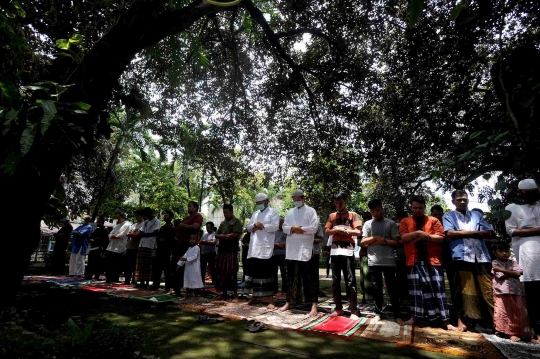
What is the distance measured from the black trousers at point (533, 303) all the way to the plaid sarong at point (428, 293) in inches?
34.9

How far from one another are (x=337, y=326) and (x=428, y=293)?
129 cm

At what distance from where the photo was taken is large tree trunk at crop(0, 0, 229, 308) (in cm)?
226

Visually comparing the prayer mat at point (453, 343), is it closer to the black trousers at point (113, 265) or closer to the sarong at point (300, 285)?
the sarong at point (300, 285)

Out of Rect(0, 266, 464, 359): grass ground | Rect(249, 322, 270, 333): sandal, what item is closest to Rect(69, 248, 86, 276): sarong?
Rect(0, 266, 464, 359): grass ground

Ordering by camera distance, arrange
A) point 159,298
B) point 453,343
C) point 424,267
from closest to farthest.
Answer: point 453,343, point 424,267, point 159,298

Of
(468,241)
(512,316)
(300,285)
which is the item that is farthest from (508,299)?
(300,285)

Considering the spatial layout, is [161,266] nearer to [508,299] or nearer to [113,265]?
[113,265]

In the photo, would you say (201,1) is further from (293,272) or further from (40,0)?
(293,272)

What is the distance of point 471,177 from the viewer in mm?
1147

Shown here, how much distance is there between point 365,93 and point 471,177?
7.34 m

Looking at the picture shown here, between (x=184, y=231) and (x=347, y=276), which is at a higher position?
(x=184, y=231)

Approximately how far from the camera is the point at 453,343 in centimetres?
350

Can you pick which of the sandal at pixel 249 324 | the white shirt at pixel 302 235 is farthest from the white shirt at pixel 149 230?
the sandal at pixel 249 324

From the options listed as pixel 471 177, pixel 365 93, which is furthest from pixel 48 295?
pixel 365 93
